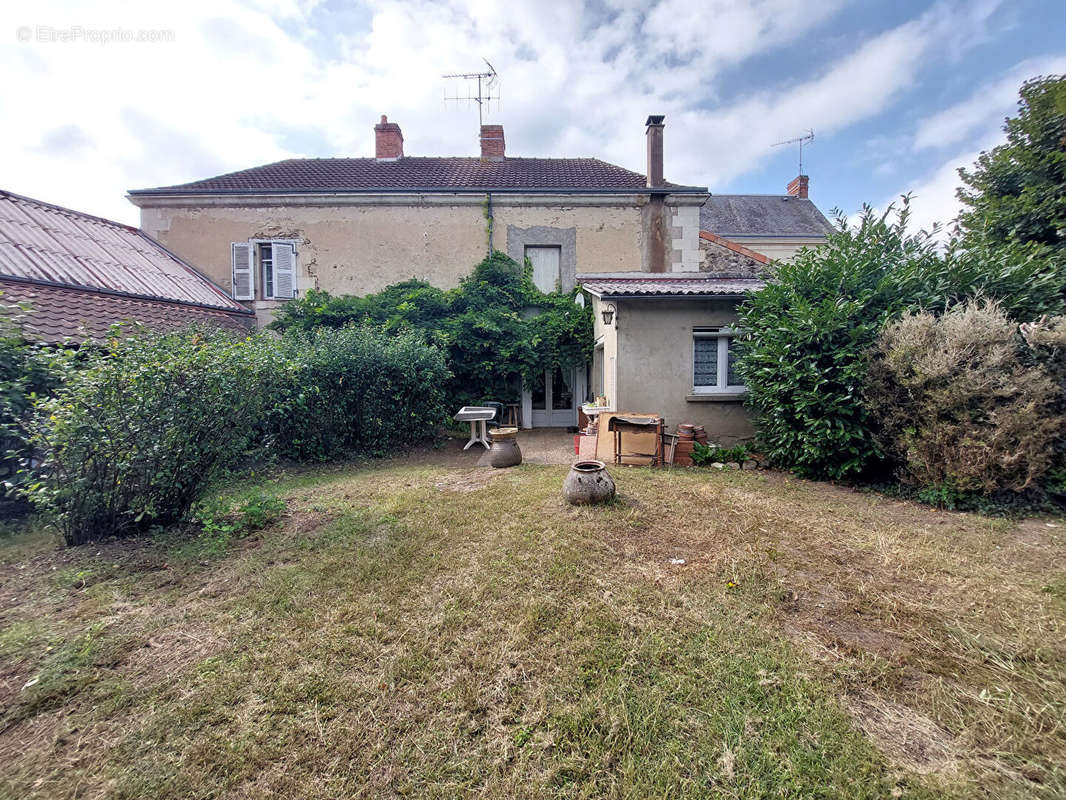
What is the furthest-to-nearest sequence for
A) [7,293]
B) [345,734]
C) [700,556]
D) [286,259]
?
[286,259]
[7,293]
[700,556]
[345,734]

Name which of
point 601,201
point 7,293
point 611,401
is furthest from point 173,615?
point 601,201

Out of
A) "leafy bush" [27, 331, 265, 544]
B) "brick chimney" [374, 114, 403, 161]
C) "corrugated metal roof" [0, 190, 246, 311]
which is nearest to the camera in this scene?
"leafy bush" [27, 331, 265, 544]

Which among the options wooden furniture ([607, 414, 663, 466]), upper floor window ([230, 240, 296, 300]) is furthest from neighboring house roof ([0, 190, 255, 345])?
wooden furniture ([607, 414, 663, 466])

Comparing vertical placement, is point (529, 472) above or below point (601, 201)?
below

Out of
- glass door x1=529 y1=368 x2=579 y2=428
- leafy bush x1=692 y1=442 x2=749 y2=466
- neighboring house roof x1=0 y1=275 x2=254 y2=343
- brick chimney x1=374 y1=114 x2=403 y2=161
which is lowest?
A: leafy bush x1=692 y1=442 x2=749 y2=466

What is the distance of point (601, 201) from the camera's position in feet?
40.4

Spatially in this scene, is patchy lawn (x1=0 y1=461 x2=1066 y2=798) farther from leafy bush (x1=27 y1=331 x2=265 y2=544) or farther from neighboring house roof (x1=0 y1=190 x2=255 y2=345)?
neighboring house roof (x1=0 y1=190 x2=255 y2=345)

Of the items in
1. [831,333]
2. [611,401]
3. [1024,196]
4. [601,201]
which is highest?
[601,201]

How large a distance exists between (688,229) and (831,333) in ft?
25.5

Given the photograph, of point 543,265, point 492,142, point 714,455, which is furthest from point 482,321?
point 492,142

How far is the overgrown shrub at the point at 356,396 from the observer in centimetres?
774

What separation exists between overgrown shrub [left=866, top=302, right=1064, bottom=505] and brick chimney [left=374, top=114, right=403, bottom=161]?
50.2 feet

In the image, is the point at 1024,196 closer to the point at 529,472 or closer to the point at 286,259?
the point at 529,472

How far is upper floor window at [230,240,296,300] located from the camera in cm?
1206
